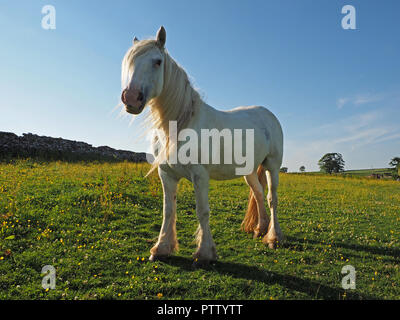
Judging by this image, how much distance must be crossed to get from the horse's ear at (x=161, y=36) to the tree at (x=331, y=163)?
78731 millimetres

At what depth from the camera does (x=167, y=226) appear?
4227 mm

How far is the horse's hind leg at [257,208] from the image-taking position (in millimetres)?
5625

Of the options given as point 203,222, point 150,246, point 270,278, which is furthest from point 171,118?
→ point 270,278

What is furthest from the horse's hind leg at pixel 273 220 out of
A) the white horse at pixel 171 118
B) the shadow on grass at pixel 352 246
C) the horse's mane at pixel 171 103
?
the horse's mane at pixel 171 103

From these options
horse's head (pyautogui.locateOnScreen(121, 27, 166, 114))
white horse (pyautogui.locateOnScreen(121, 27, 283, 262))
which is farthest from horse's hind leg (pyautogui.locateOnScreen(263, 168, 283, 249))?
horse's head (pyautogui.locateOnScreen(121, 27, 166, 114))

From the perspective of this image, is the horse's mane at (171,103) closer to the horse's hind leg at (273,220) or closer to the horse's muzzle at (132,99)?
the horse's muzzle at (132,99)

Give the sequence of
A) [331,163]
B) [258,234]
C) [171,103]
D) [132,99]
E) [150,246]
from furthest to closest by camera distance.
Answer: [331,163] < [258,234] < [150,246] < [171,103] < [132,99]

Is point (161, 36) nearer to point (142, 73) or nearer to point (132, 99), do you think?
point (142, 73)

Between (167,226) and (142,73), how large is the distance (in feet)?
8.33

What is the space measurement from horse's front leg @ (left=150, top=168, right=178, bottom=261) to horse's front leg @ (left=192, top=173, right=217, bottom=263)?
54 centimetres

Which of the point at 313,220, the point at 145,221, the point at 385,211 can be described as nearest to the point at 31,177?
the point at 145,221

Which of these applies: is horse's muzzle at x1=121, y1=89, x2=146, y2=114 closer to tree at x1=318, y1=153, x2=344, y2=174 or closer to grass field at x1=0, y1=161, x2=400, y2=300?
grass field at x1=0, y1=161, x2=400, y2=300

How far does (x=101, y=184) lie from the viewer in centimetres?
908

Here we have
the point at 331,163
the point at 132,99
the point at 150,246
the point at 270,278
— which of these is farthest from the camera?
the point at 331,163
